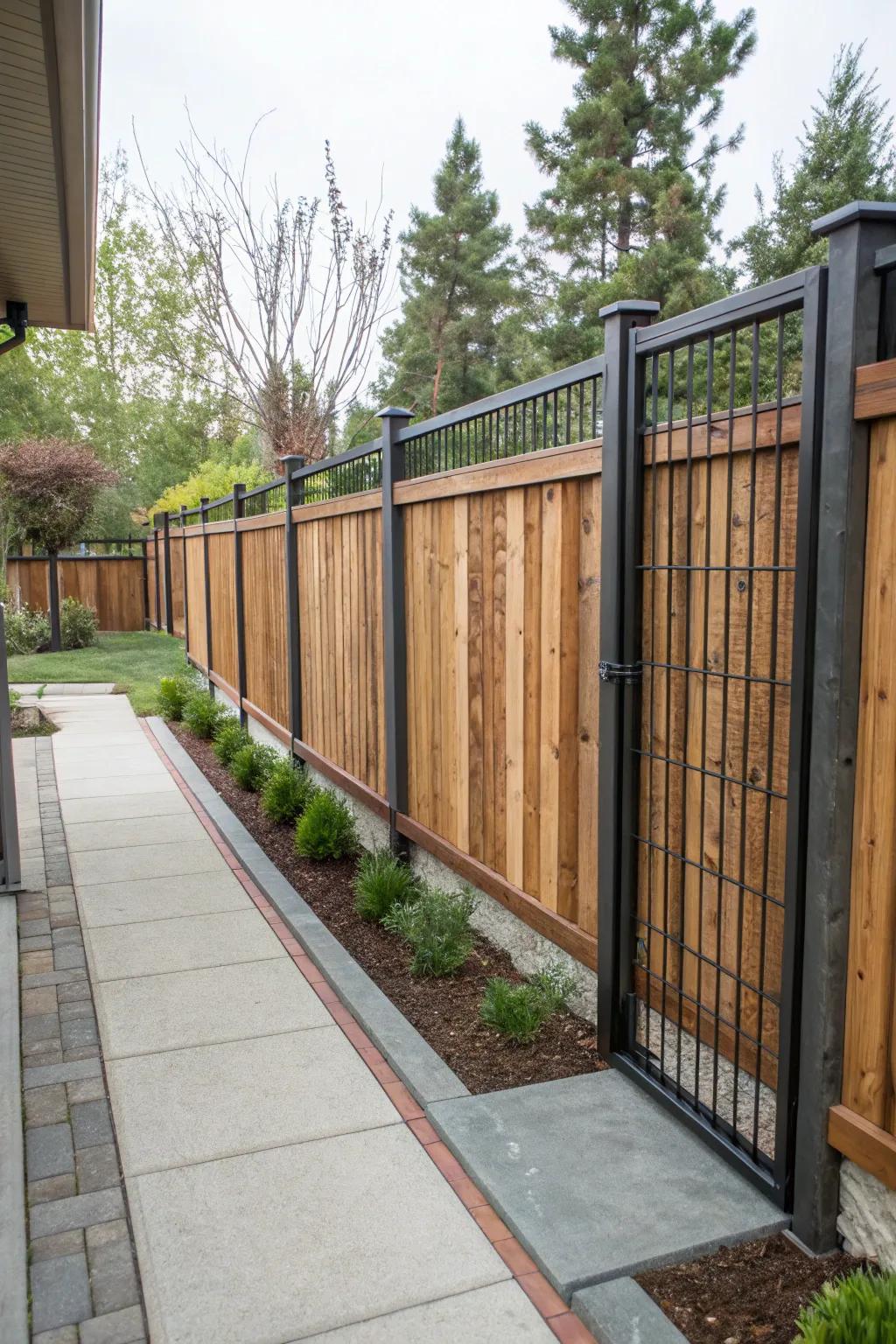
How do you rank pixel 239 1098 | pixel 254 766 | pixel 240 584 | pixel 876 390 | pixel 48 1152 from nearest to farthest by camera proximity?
1. pixel 876 390
2. pixel 48 1152
3. pixel 239 1098
4. pixel 254 766
5. pixel 240 584

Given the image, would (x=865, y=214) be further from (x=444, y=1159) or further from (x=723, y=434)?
(x=444, y=1159)

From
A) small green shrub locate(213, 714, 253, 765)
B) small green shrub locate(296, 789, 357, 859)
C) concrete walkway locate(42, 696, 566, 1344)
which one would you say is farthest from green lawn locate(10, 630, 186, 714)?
concrete walkway locate(42, 696, 566, 1344)


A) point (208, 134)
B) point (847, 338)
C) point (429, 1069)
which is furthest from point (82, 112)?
point (208, 134)

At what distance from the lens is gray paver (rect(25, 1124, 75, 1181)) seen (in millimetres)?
2727

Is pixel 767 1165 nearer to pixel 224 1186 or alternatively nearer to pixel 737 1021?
pixel 737 1021

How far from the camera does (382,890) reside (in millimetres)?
4699

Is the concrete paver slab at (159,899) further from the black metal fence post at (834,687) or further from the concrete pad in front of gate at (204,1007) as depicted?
the black metal fence post at (834,687)

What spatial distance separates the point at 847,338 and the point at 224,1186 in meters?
2.43

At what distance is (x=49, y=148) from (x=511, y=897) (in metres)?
3.56

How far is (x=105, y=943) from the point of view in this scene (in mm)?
4344

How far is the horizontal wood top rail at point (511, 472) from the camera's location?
10.6ft

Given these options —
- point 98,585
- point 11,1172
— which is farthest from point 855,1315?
point 98,585

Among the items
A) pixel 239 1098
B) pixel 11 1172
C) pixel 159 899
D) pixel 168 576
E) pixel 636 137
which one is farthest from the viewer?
pixel 636 137

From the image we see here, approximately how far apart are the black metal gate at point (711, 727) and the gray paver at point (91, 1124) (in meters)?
1.47
